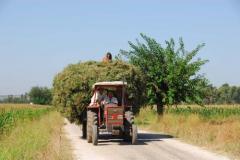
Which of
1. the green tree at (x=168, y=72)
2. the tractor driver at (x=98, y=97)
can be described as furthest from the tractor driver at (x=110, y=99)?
the green tree at (x=168, y=72)

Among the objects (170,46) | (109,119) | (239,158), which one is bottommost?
(239,158)

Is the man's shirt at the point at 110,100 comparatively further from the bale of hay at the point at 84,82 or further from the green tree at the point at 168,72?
the green tree at the point at 168,72

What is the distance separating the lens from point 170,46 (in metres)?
33.1

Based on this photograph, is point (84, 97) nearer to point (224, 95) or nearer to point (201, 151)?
point (201, 151)

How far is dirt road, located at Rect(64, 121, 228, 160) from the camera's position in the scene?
15.3 m

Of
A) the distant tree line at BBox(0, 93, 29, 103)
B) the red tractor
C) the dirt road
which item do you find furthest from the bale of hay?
the distant tree line at BBox(0, 93, 29, 103)

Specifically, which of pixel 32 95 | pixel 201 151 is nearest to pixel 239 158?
pixel 201 151

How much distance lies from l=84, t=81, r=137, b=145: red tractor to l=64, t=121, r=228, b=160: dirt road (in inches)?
18.3

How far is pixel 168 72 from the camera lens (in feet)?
107

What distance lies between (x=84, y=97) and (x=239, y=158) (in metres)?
8.23

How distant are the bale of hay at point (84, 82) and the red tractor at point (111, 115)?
2.71 ft

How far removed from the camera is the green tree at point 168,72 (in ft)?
106

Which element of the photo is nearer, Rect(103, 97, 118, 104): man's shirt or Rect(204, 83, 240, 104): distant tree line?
Rect(103, 97, 118, 104): man's shirt

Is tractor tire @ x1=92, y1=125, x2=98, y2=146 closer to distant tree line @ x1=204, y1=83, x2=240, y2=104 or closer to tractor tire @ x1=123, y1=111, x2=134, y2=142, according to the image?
tractor tire @ x1=123, y1=111, x2=134, y2=142
